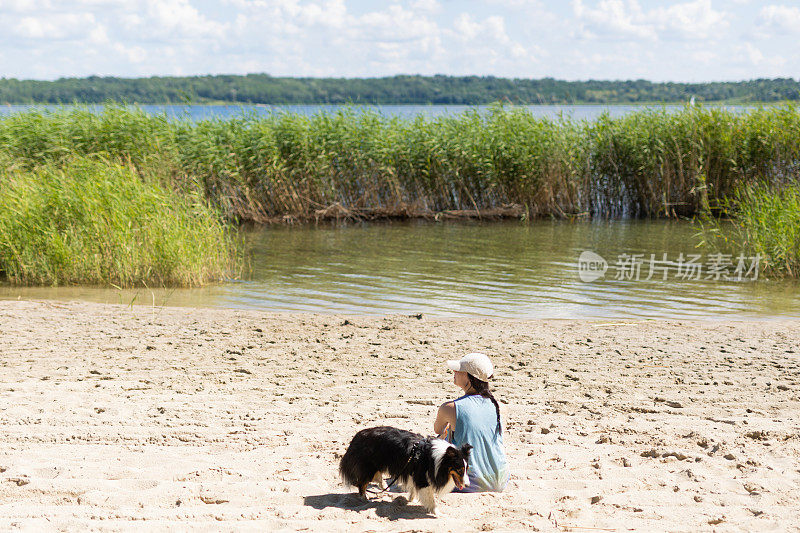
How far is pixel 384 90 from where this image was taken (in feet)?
208

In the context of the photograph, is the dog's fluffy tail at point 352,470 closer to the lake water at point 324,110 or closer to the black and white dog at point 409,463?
the black and white dog at point 409,463

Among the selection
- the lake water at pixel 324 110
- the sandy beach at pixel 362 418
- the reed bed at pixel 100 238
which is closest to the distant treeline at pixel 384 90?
the lake water at pixel 324 110

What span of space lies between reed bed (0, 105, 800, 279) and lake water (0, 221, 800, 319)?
178cm

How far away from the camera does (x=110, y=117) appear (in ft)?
61.4

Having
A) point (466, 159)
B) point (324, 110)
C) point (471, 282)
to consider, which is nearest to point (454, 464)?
point (471, 282)

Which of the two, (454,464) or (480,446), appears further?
(480,446)

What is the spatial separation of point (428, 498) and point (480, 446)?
54 cm

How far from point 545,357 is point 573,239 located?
10506 mm

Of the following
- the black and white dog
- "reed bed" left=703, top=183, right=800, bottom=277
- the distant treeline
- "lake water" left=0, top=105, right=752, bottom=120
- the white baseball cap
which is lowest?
the black and white dog

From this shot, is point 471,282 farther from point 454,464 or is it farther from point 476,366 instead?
point 454,464

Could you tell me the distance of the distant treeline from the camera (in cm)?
2061

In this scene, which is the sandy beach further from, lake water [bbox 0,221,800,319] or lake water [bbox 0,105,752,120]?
lake water [bbox 0,105,752,120]

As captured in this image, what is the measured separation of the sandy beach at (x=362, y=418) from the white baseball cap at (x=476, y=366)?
2.17 feet

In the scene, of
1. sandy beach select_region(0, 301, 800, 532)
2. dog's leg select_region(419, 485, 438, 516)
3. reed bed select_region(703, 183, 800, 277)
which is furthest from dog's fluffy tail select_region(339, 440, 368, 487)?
reed bed select_region(703, 183, 800, 277)
